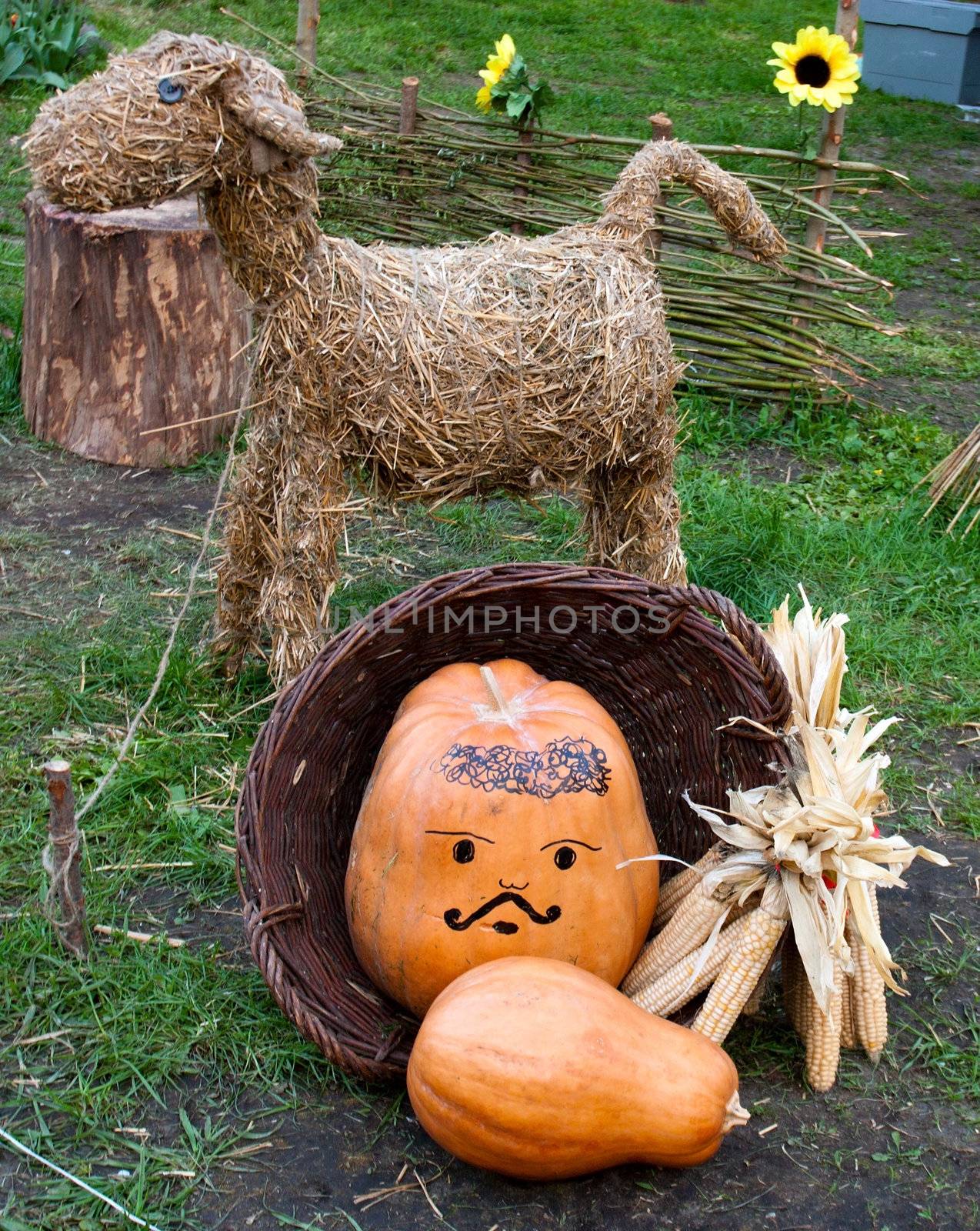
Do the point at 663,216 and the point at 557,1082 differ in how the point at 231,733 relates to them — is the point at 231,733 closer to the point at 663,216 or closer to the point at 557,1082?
the point at 557,1082

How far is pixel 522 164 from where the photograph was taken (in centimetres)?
584

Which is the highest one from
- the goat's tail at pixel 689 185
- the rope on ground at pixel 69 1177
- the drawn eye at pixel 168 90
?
the drawn eye at pixel 168 90

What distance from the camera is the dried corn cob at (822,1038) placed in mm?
2283

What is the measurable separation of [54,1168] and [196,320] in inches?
136

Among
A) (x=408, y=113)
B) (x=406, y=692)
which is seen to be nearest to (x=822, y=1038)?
(x=406, y=692)

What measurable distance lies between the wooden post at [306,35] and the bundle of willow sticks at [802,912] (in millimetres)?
5061

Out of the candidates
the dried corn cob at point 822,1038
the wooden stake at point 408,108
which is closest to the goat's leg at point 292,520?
the dried corn cob at point 822,1038

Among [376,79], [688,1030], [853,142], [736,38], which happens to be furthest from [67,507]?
[736,38]

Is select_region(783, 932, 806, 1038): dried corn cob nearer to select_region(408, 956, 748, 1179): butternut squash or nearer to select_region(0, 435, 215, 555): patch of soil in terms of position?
select_region(408, 956, 748, 1179): butternut squash

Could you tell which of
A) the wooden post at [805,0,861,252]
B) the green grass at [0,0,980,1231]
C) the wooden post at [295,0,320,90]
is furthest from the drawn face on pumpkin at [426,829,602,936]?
the wooden post at [295,0,320,90]

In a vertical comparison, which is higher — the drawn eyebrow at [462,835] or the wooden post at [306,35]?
the wooden post at [306,35]

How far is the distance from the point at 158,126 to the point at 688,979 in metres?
2.01

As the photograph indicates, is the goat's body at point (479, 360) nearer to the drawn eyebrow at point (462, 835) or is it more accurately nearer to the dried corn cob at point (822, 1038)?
the drawn eyebrow at point (462, 835)

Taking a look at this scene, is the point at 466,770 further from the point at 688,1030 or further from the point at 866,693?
the point at 866,693
